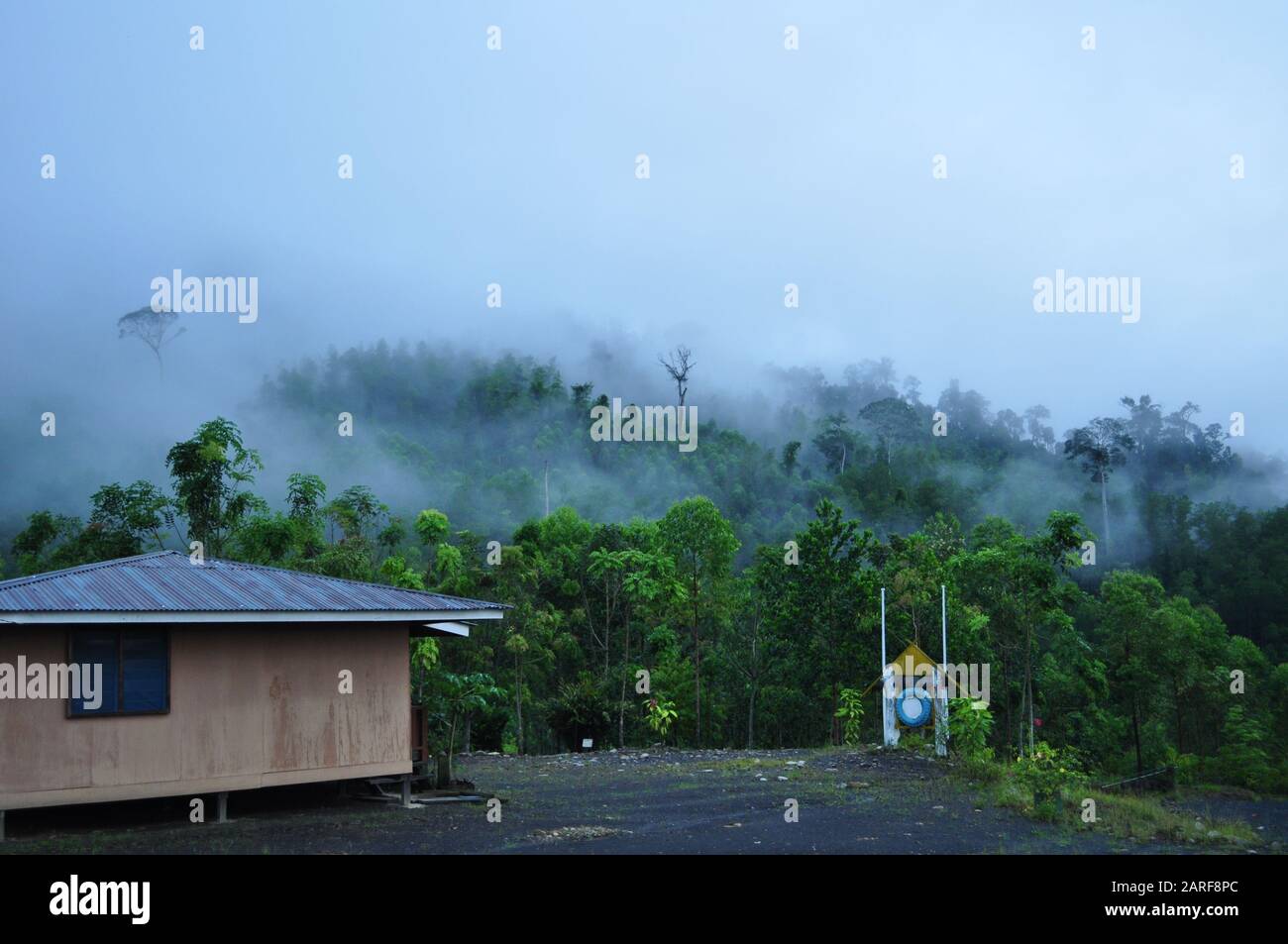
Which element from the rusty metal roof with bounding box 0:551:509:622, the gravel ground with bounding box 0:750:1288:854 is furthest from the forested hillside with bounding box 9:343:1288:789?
the rusty metal roof with bounding box 0:551:509:622

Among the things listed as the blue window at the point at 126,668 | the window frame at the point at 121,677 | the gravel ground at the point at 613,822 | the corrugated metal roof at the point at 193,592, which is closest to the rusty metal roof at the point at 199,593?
the corrugated metal roof at the point at 193,592

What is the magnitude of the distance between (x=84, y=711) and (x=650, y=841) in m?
6.38

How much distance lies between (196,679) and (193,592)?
3.50 feet

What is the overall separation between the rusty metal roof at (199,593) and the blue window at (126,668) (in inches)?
17.1

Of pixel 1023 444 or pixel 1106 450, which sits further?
pixel 1023 444

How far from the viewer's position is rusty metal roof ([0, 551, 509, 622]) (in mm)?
13062

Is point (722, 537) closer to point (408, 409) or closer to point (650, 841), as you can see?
point (650, 841)

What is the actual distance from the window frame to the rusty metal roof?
33cm

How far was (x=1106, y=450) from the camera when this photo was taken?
7244 cm

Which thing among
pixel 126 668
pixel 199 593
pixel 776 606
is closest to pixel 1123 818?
pixel 199 593

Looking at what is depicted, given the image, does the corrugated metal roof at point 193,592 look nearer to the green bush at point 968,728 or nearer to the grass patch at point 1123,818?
the grass patch at point 1123,818

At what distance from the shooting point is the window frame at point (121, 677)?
42.4 ft

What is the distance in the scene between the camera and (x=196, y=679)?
1383 centimetres
